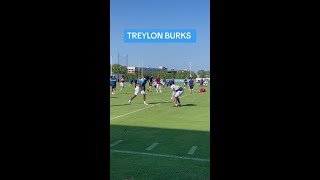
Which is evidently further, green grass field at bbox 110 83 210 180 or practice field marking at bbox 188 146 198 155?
practice field marking at bbox 188 146 198 155

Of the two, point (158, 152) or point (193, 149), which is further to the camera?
point (193, 149)

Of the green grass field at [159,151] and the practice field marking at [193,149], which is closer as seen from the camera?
the green grass field at [159,151]

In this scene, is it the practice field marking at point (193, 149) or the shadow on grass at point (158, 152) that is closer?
the shadow on grass at point (158, 152)

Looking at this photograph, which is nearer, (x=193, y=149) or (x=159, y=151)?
(x=159, y=151)

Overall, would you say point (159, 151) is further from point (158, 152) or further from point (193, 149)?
point (193, 149)

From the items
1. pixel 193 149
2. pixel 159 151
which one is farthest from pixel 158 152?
pixel 193 149

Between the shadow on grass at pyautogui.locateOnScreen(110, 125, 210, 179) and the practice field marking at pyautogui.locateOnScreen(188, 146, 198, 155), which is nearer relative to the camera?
the shadow on grass at pyautogui.locateOnScreen(110, 125, 210, 179)
